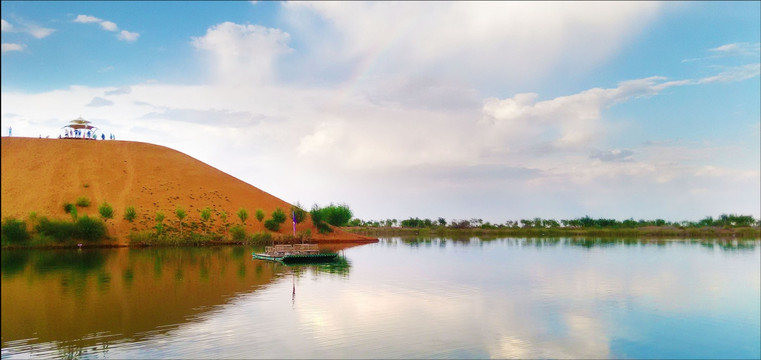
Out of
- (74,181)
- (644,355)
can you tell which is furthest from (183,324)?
(74,181)

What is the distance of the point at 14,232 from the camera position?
230ft

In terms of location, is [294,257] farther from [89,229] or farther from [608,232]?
[608,232]

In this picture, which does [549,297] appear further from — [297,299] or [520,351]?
[297,299]

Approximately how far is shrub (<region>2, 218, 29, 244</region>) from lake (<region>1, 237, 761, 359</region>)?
2977 cm

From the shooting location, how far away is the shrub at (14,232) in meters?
68.8

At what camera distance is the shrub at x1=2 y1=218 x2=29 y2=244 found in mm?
68750

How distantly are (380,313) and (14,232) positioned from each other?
67.8 metres

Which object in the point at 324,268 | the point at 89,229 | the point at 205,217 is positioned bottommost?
the point at 324,268

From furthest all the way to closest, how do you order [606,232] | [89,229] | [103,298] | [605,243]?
[606,232] → [605,243] → [89,229] → [103,298]

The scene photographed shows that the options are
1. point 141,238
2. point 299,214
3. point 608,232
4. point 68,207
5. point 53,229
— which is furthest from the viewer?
point 608,232

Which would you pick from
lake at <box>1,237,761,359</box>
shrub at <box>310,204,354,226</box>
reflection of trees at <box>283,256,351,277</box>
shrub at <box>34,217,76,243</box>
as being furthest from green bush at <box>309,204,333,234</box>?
lake at <box>1,237,761,359</box>

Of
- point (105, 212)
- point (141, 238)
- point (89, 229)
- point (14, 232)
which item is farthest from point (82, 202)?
point (14, 232)

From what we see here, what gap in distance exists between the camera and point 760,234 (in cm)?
12544

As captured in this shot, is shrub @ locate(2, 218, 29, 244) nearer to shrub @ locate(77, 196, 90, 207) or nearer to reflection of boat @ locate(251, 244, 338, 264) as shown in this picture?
shrub @ locate(77, 196, 90, 207)
